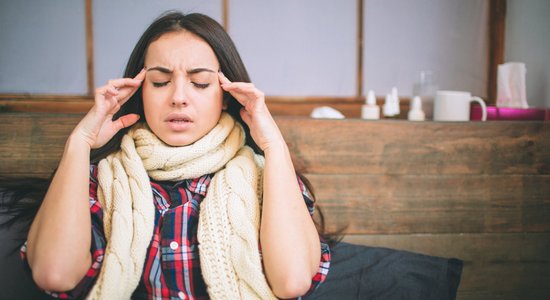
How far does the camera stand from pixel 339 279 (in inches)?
49.2

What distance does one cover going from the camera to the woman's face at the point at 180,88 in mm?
951

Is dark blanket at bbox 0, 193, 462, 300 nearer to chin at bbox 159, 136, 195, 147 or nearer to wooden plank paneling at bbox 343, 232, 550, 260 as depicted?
wooden plank paneling at bbox 343, 232, 550, 260

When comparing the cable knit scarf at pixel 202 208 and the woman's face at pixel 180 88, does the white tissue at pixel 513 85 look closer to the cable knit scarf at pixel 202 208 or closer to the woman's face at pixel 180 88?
the cable knit scarf at pixel 202 208

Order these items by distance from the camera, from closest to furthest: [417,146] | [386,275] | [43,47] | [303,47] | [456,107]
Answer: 1. [386,275]
2. [417,146]
3. [456,107]
4. [43,47]
5. [303,47]

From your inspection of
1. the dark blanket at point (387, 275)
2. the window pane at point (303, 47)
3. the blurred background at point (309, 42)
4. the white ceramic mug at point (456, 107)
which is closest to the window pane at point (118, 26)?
the blurred background at point (309, 42)

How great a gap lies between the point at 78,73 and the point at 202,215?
133 centimetres

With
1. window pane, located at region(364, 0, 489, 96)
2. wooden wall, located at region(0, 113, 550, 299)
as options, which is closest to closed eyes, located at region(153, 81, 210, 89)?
wooden wall, located at region(0, 113, 550, 299)

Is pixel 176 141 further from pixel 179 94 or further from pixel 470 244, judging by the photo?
pixel 470 244

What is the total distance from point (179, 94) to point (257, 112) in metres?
0.22

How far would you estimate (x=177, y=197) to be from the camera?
1021 millimetres

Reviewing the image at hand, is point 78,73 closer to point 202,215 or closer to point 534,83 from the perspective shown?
point 202,215

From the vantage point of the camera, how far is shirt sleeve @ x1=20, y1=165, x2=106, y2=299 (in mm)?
822

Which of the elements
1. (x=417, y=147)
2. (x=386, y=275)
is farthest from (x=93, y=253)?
(x=417, y=147)

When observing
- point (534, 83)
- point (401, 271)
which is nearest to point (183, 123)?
point (401, 271)
